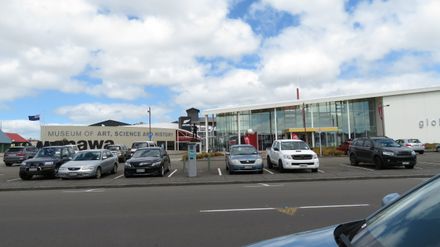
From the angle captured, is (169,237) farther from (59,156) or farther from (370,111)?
(370,111)

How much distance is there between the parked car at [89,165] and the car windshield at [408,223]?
19362 mm

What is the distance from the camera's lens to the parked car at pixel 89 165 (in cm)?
2097

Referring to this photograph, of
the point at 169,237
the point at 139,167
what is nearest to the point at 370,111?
the point at 139,167

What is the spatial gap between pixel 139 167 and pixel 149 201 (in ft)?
30.8

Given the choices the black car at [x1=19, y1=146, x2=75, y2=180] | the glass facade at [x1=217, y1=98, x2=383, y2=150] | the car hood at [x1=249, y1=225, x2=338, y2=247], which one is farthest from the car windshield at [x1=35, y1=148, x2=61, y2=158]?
the glass facade at [x1=217, y1=98, x2=383, y2=150]

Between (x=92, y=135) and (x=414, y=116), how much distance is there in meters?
44.1

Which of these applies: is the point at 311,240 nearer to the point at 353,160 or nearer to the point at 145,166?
the point at 145,166

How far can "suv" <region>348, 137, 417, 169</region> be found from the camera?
73.9 ft

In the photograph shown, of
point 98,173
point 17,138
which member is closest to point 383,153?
point 98,173

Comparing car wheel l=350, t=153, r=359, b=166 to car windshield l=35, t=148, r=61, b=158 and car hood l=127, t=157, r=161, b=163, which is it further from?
car windshield l=35, t=148, r=61, b=158

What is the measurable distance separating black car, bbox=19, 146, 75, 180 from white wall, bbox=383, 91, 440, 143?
42395 millimetres

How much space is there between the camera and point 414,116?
5578cm

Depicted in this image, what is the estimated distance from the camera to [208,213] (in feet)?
31.9

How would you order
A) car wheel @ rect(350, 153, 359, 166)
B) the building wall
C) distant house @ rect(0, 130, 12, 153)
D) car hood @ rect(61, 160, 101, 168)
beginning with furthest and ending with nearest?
1. distant house @ rect(0, 130, 12, 153)
2. the building wall
3. car wheel @ rect(350, 153, 359, 166)
4. car hood @ rect(61, 160, 101, 168)
